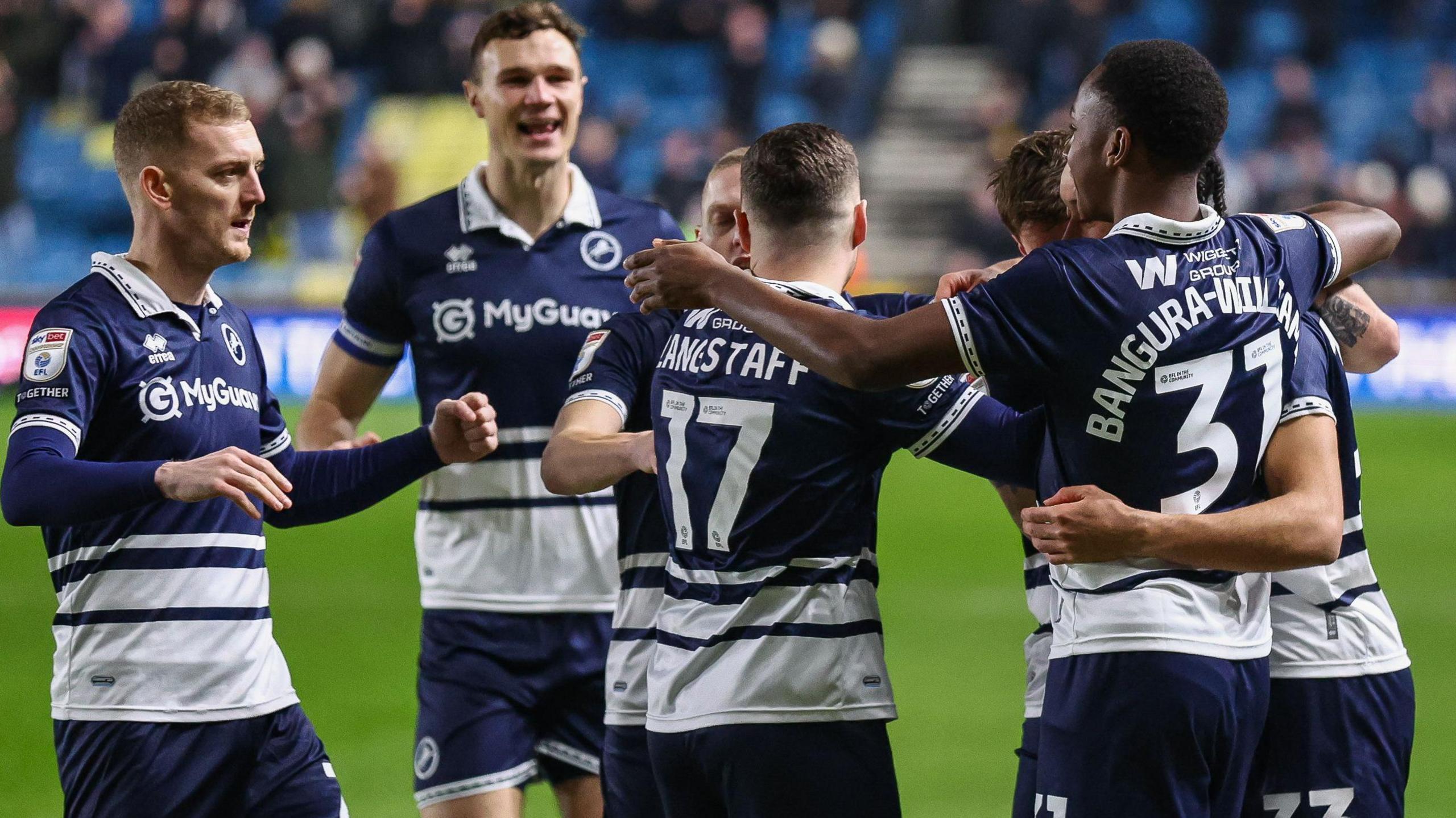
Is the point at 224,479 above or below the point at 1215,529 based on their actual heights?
above

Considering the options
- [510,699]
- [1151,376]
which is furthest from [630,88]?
[1151,376]

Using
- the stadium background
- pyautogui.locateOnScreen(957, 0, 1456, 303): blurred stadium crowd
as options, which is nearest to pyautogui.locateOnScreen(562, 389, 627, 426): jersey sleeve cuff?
the stadium background

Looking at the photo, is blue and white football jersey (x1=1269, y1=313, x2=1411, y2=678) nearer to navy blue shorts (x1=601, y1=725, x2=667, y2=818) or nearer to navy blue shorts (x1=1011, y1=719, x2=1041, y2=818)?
navy blue shorts (x1=1011, y1=719, x2=1041, y2=818)

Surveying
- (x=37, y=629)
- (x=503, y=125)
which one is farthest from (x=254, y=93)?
(x=503, y=125)

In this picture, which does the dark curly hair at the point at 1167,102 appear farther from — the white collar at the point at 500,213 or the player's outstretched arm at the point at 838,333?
the white collar at the point at 500,213

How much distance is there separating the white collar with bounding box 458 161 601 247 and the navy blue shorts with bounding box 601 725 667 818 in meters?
1.62

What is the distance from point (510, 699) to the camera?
4312 mm

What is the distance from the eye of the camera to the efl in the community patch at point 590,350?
370 centimetres

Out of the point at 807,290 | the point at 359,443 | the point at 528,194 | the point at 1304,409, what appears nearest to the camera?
the point at 1304,409

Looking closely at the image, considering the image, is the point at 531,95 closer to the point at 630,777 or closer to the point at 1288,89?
the point at 630,777

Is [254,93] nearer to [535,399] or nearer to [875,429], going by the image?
[535,399]

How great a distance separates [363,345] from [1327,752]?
2854 millimetres

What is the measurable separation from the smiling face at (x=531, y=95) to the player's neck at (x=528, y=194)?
0.03m

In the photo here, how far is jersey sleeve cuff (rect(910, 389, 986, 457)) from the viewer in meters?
3.12
